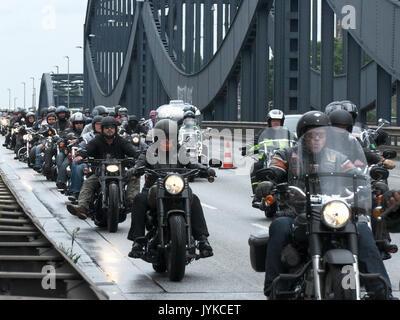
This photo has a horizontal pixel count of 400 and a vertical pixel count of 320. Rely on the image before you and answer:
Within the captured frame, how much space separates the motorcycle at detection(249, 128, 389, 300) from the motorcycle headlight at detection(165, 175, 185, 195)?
7.23 ft

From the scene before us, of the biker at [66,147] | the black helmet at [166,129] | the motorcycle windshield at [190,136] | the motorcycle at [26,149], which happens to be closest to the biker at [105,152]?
the black helmet at [166,129]

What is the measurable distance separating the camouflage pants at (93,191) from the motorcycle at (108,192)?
76mm

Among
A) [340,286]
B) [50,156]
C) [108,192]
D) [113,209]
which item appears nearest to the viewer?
[340,286]

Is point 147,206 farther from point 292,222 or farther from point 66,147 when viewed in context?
point 66,147

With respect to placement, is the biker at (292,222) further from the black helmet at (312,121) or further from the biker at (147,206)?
the biker at (147,206)

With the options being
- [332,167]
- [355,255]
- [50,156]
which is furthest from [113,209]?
[50,156]

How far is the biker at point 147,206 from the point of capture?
9305 millimetres

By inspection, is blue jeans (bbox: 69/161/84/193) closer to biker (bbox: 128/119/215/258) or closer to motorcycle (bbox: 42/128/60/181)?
motorcycle (bbox: 42/128/60/181)

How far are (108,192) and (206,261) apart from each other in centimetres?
297

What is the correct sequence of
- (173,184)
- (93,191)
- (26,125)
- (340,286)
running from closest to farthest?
(340,286) < (173,184) < (93,191) < (26,125)

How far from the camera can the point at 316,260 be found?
614 centimetres

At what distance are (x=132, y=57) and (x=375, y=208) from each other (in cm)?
7617
